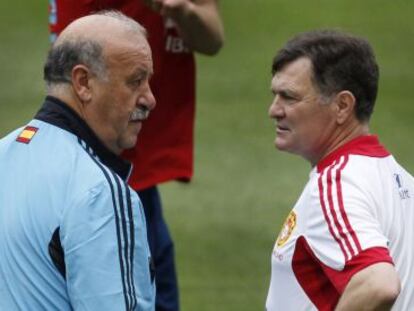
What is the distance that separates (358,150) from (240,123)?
5351 millimetres

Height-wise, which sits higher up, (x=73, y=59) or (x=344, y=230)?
(x=73, y=59)

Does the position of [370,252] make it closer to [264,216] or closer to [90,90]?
[90,90]

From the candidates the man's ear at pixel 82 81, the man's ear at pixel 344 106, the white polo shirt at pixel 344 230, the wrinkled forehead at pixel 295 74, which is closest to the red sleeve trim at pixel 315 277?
the white polo shirt at pixel 344 230

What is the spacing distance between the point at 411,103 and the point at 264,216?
2123 mm

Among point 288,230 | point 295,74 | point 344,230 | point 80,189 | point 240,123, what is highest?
point 295,74

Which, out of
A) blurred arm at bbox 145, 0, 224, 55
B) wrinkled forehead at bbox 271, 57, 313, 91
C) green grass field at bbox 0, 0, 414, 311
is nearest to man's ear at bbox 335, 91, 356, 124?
wrinkled forehead at bbox 271, 57, 313, 91

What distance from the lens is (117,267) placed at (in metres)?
4.26

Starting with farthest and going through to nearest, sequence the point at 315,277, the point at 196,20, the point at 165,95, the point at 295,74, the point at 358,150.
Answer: the point at 165,95 < the point at 196,20 < the point at 295,74 < the point at 358,150 < the point at 315,277

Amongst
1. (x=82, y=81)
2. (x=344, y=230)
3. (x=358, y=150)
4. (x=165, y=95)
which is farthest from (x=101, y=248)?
(x=165, y=95)

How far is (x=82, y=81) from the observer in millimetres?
4480

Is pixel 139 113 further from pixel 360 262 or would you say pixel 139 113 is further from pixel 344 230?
pixel 360 262

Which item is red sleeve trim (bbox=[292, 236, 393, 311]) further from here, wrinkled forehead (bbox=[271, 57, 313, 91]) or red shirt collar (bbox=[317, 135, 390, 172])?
wrinkled forehead (bbox=[271, 57, 313, 91])

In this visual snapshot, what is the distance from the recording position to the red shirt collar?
4.89 meters

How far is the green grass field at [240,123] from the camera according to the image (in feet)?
27.5
